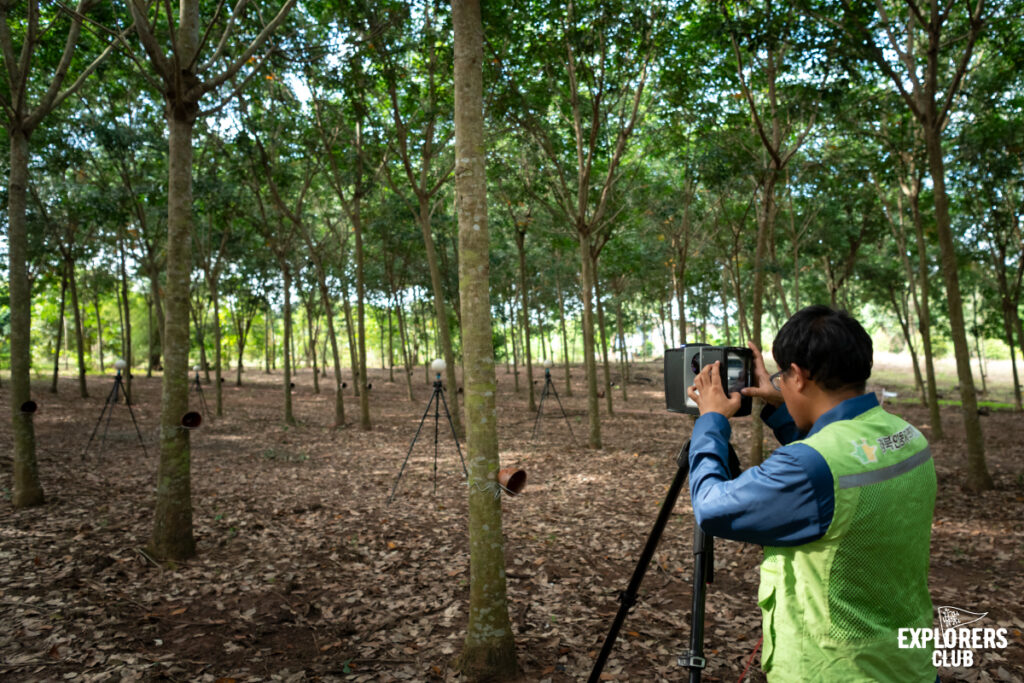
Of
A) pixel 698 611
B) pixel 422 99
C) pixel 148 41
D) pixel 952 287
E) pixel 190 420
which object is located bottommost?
pixel 698 611

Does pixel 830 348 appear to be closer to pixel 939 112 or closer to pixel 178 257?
pixel 178 257

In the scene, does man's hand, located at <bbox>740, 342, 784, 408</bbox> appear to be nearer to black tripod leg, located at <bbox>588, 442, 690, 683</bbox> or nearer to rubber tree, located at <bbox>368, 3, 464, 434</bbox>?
black tripod leg, located at <bbox>588, 442, 690, 683</bbox>

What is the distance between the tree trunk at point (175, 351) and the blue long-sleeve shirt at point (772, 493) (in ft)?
15.3

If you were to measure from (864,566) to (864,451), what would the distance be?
278 millimetres

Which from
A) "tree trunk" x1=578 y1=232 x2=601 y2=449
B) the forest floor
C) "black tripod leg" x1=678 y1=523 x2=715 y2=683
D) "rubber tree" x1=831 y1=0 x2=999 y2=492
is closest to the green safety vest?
"black tripod leg" x1=678 y1=523 x2=715 y2=683

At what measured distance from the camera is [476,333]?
122 inches

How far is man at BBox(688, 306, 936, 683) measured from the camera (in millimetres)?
1248

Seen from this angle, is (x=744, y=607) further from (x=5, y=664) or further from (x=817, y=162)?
(x=817, y=162)

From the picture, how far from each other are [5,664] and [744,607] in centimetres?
497

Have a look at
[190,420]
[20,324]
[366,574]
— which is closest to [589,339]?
[366,574]

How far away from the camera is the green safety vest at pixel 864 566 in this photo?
1252 mm

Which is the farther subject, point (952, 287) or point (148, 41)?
point (952, 287)

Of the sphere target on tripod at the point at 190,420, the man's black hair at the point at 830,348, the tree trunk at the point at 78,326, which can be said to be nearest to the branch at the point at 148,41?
the sphere target on tripod at the point at 190,420

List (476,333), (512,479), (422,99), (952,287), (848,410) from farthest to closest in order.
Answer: (422,99), (952,287), (476,333), (512,479), (848,410)
